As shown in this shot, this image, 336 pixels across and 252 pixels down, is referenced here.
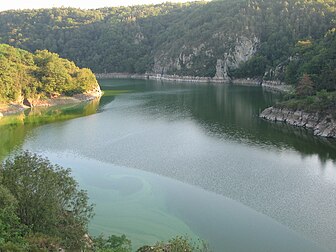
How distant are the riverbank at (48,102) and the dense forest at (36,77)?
85cm

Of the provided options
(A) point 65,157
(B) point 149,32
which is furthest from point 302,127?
(B) point 149,32

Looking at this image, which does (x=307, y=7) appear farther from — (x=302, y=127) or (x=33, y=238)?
(x=33, y=238)

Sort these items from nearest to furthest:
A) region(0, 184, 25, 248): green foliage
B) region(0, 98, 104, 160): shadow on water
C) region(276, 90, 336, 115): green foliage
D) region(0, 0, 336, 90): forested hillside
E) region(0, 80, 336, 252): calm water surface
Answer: region(0, 184, 25, 248): green foliage
region(0, 80, 336, 252): calm water surface
region(0, 98, 104, 160): shadow on water
region(276, 90, 336, 115): green foliage
region(0, 0, 336, 90): forested hillside

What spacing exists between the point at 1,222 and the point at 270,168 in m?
27.1

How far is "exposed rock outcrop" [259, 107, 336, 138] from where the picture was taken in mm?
52219

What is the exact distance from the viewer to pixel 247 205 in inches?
1198

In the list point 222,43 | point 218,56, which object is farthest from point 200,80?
point 222,43

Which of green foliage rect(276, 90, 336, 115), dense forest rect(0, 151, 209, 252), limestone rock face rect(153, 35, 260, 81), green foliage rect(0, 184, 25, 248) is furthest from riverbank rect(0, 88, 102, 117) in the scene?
green foliage rect(0, 184, 25, 248)

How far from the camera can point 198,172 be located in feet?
126

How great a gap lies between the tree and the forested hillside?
58667 mm

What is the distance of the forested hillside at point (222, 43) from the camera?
11438cm

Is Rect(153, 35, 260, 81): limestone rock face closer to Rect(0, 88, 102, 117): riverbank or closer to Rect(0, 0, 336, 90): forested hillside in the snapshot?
Rect(0, 0, 336, 90): forested hillside

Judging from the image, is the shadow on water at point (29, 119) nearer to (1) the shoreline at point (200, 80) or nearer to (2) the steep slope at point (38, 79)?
(2) the steep slope at point (38, 79)

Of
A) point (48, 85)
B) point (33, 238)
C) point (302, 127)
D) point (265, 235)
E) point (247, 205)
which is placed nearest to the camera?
point (33, 238)
